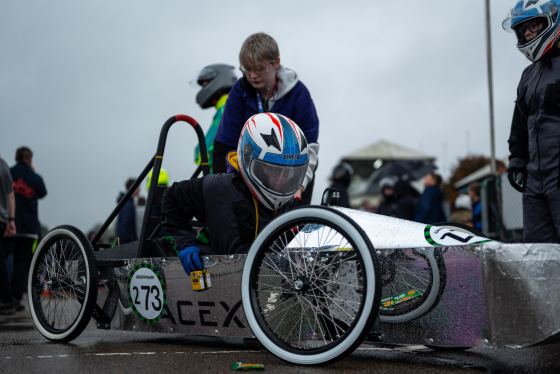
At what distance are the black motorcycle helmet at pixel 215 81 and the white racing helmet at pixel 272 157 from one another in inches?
101

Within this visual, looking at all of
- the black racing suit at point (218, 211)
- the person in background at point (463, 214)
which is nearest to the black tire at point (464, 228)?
the black racing suit at point (218, 211)

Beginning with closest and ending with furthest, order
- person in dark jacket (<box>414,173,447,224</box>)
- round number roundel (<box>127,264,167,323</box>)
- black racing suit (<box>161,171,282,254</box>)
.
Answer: black racing suit (<box>161,171,282,254</box>) → round number roundel (<box>127,264,167,323</box>) → person in dark jacket (<box>414,173,447,224</box>)

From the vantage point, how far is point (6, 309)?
288 inches

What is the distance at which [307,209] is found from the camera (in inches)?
130

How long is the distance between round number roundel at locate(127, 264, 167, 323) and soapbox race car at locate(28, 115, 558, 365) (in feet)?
0.05

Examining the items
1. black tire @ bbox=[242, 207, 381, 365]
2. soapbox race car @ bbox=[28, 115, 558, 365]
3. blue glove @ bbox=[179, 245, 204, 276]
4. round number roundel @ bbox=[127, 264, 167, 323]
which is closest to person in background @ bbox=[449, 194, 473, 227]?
soapbox race car @ bbox=[28, 115, 558, 365]

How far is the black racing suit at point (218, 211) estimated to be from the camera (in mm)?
4035

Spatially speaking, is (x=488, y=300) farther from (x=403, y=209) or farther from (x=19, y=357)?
(x=403, y=209)

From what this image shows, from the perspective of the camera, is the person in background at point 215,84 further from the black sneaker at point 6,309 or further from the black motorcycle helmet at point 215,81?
the black sneaker at point 6,309

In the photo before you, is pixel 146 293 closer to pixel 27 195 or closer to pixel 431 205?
pixel 27 195

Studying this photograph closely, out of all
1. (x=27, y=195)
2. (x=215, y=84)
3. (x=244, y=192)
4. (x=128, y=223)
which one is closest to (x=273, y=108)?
(x=244, y=192)

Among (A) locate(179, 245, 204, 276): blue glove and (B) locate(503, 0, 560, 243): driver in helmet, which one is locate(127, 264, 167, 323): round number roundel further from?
(B) locate(503, 0, 560, 243): driver in helmet

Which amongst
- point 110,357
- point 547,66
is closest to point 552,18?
point 547,66

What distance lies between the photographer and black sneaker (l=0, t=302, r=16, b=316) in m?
7.26
